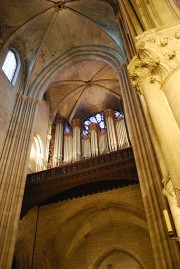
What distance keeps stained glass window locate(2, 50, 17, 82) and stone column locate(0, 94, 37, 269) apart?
1236mm

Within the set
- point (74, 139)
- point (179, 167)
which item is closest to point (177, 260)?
point (179, 167)

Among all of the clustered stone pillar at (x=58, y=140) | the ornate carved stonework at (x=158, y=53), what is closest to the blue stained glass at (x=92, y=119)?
the clustered stone pillar at (x=58, y=140)

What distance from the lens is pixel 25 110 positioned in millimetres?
11688

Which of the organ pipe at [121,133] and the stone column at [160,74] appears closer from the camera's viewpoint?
the stone column at [160,74]

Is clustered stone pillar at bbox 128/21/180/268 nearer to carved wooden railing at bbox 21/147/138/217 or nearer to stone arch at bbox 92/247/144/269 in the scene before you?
carved wooden railing at bbox 21/147/138/217

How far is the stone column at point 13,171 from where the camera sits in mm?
7852

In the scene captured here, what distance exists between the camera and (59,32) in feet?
44.4

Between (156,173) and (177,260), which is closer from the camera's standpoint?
(177,260)

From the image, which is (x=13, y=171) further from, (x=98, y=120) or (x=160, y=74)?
(x=98, y=120)

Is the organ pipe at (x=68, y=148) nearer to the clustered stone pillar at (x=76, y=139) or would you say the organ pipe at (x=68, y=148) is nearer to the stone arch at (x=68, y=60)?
the clustered stone pillar at (x=76, y=139)

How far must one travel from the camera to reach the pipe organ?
13.5 metres

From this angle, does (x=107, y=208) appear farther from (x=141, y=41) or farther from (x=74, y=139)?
(x=141, y=41)

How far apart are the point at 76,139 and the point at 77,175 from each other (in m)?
5.22

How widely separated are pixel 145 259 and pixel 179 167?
9209 millimetres
